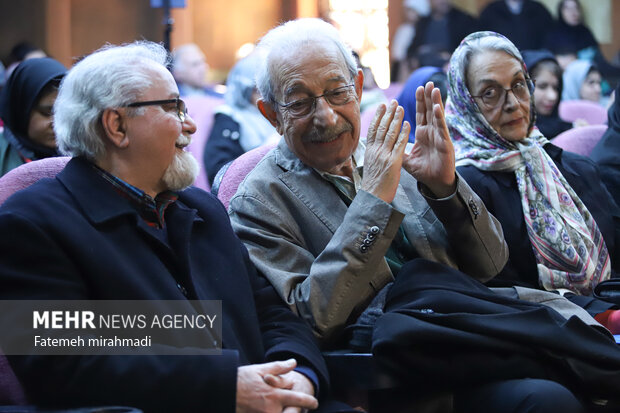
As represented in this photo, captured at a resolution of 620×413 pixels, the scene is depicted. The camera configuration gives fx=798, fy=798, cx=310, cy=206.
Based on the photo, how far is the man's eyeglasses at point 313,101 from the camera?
7.56 feet

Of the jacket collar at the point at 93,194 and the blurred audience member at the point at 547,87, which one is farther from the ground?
the jacket collar at the point at 93,194

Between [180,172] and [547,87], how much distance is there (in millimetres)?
3292

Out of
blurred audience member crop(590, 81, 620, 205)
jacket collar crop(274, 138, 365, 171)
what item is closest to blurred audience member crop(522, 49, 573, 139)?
blurred audience member crop(590, 81, 620, 205)

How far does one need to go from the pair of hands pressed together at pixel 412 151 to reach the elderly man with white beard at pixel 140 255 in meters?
0.42

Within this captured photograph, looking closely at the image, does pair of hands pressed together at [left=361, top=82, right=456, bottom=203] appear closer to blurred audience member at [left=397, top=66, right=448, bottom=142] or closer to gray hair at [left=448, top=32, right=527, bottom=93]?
gray hair at [left=448, top=32, right=527, bottom=93]

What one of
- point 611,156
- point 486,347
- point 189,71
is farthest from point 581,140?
point 189,71

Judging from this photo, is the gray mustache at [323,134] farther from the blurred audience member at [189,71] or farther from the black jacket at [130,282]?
the blurred audience member at [189,71]

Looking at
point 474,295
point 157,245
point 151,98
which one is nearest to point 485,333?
point 474,295

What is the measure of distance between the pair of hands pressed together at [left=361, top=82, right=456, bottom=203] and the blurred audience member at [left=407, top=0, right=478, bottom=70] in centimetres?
890

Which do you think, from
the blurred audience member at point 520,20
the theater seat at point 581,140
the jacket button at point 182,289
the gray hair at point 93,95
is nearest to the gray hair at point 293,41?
the gray hair at point 93,95

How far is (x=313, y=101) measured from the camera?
2305mm

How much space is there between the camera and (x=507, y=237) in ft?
8.65

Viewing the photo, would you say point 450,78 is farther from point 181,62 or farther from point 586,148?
point 181,62

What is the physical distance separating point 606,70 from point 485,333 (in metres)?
9.04
